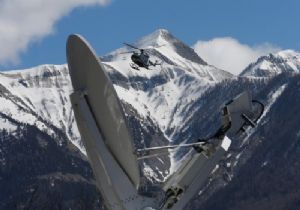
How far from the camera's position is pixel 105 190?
1658 inches

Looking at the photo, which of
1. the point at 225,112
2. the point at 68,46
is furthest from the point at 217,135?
the point at 68,46

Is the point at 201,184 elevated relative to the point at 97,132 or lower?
lower

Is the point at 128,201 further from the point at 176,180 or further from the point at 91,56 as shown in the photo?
the point at 91,56

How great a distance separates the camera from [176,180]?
1646 inches

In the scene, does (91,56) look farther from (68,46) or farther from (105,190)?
(105,190)

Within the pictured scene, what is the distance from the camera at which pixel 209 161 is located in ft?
136

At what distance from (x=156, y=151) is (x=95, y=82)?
4450 millimetres

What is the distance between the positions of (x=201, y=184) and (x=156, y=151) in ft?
10.7

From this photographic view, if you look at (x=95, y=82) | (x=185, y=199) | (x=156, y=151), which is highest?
(x=95, y=82)

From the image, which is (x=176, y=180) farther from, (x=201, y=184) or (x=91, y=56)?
(x=91, y=56)

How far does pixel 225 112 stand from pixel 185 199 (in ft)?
14.5

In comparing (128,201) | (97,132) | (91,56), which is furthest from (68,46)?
(128,201)

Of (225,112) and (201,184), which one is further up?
(225,112)

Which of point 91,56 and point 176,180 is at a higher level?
point 91,56
